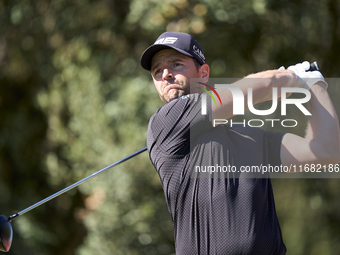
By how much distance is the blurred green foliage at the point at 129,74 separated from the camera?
4.70m

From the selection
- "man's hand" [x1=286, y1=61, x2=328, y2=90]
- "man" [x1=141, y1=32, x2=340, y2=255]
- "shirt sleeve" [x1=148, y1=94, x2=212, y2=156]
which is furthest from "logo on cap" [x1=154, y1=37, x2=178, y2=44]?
"man's hand" [x1=286, y1=61, x2=328, y2=90]

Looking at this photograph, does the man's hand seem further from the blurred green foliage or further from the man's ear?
the blurred green foliage

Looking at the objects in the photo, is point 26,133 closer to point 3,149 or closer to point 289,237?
point 3,149

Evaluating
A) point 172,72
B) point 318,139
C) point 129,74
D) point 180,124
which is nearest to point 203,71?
point 172,72

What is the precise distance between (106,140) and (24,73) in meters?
1.62

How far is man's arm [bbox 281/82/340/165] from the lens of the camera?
1840 millimetres

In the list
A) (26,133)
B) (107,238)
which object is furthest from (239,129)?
(26,133)

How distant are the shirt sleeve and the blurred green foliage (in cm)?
277

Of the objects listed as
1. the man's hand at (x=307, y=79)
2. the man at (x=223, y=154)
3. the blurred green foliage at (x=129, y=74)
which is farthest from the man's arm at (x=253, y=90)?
the blurred green foliage at (x=129, y=74)

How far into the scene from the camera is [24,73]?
19.2 ft

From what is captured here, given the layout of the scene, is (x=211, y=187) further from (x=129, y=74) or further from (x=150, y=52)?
(x=129, y=74)

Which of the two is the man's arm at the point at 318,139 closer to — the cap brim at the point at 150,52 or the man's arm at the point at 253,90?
the man's arm at the point at 253,90

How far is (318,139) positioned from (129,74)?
→ 126 inches

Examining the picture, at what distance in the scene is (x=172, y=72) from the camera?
196 centimetres
